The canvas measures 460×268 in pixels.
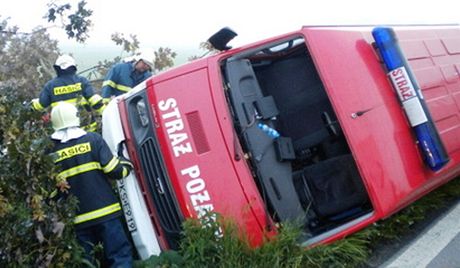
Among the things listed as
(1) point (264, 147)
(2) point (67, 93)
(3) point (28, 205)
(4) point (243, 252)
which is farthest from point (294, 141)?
(2) point (67, 93)

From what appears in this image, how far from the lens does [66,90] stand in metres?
4.93

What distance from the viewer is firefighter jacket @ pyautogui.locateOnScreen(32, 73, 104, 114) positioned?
4.89 metres

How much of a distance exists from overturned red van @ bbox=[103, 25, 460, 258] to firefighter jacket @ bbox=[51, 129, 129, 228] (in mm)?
144

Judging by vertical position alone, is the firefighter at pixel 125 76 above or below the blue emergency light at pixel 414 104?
above

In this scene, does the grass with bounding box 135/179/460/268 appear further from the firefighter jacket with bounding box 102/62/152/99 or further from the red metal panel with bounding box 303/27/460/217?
the firefighter jacket with bounding box 102/62/152/99

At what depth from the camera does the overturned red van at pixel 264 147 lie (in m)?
3.19

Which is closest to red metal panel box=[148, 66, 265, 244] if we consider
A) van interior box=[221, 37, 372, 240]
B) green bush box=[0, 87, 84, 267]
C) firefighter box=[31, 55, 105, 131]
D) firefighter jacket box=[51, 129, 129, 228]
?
van interior box=[221, 37, 372, 240]

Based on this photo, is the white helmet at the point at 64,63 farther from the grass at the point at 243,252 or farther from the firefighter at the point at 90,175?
the grass at the point at 243,252

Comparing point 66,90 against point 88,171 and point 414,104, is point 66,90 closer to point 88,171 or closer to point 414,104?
point 88,171

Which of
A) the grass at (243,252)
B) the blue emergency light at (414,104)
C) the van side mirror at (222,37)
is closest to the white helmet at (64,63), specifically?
the van side mirror at (222,37)

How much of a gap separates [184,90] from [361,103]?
4.11 feet

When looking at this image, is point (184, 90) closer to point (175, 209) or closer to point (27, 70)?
point (175, 209)

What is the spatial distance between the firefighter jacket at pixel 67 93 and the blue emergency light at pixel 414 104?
2866mm

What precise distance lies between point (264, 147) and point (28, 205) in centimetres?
Result: 161
